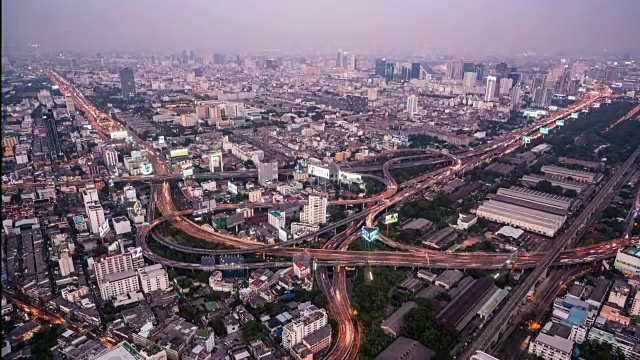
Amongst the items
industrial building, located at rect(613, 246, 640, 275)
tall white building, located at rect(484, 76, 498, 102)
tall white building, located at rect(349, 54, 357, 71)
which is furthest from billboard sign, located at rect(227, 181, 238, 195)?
tall white building, located at rect(349, 54, 357, 71)

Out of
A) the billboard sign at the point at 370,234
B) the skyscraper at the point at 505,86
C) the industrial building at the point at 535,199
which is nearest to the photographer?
the billboard sign at the point at 370,234

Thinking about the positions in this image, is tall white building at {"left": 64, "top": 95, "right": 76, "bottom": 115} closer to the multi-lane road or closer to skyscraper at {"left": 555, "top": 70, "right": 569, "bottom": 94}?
the multi-lane road

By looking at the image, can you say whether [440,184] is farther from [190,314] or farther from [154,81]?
[154,81]

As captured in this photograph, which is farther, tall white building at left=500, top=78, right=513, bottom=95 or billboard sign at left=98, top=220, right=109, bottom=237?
tall white building at left=500, top=78, right=513, bottom=95

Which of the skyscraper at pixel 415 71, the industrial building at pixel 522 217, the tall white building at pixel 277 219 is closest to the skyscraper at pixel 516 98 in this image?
the skyscraper at pixel 415 71

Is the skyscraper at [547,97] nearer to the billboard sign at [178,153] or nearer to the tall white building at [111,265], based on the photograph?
the billboard sign at [178,153]

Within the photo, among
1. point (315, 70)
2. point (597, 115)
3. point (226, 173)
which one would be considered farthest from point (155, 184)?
point (315, 70)
